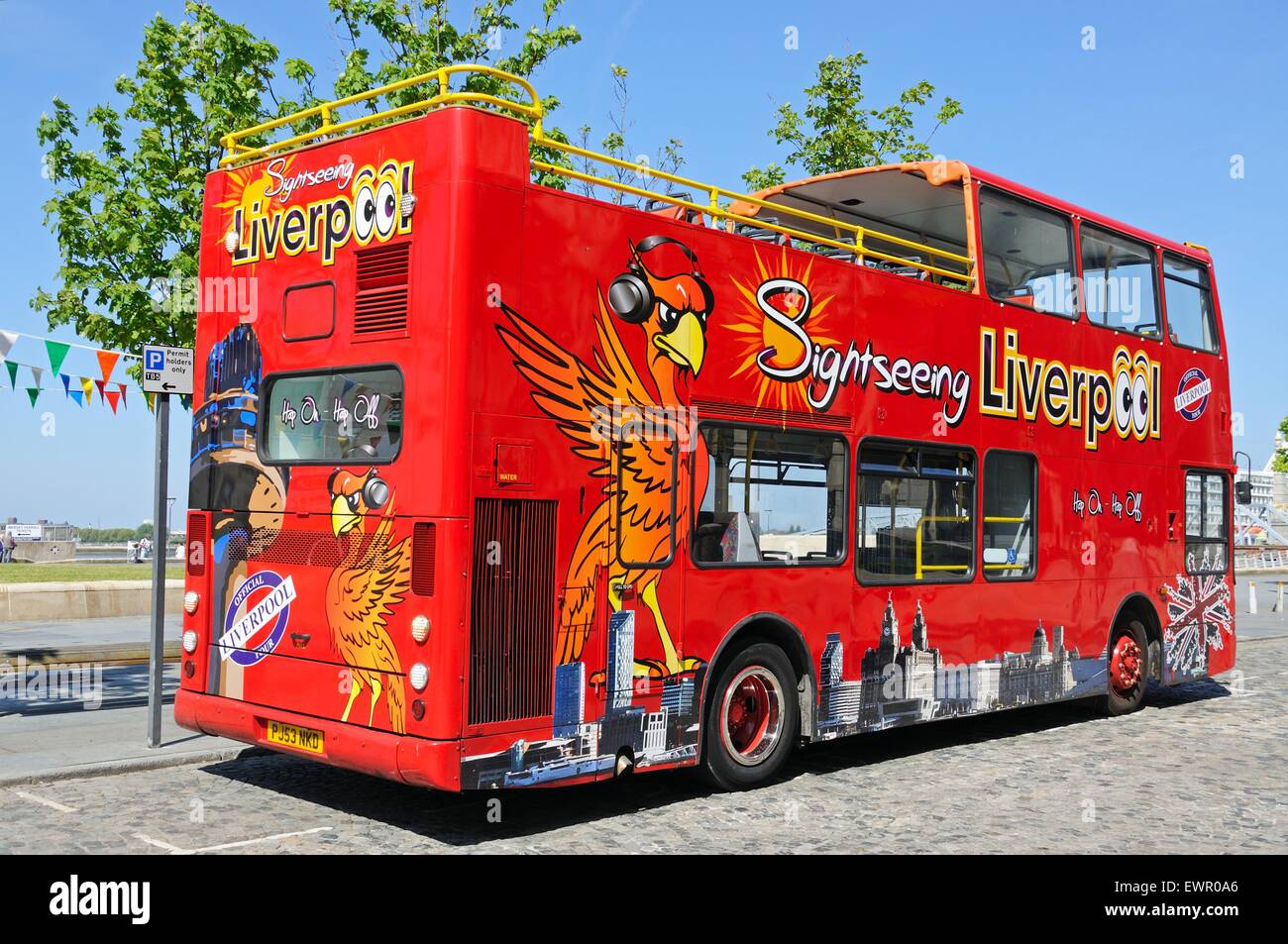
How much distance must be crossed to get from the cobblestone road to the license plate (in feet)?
1.45

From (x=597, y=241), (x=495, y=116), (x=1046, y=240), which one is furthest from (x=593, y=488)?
(x=1046, y=240)

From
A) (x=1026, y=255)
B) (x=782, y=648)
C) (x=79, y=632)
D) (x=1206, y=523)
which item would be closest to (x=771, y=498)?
(x=782, y=648)

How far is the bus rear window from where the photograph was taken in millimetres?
7129

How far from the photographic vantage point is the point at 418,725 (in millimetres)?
6688

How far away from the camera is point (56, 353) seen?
44.6 ft

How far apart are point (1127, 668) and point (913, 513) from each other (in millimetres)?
4089

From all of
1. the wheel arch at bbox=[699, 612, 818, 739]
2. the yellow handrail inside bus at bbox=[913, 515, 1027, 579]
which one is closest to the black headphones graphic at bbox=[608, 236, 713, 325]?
the wheel arch at bbox=[699, 612, 818, 739]

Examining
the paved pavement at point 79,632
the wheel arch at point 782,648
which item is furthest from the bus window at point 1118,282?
the paved pavement at point 79,632

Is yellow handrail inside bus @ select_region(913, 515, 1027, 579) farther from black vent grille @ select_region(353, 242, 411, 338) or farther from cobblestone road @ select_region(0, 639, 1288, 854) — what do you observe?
black vent grille @ select_region(353, 242, 411, 338)

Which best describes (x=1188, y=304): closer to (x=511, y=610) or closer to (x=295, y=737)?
(x=511, y=610)

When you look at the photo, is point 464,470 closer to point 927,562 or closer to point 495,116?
point 495,116
